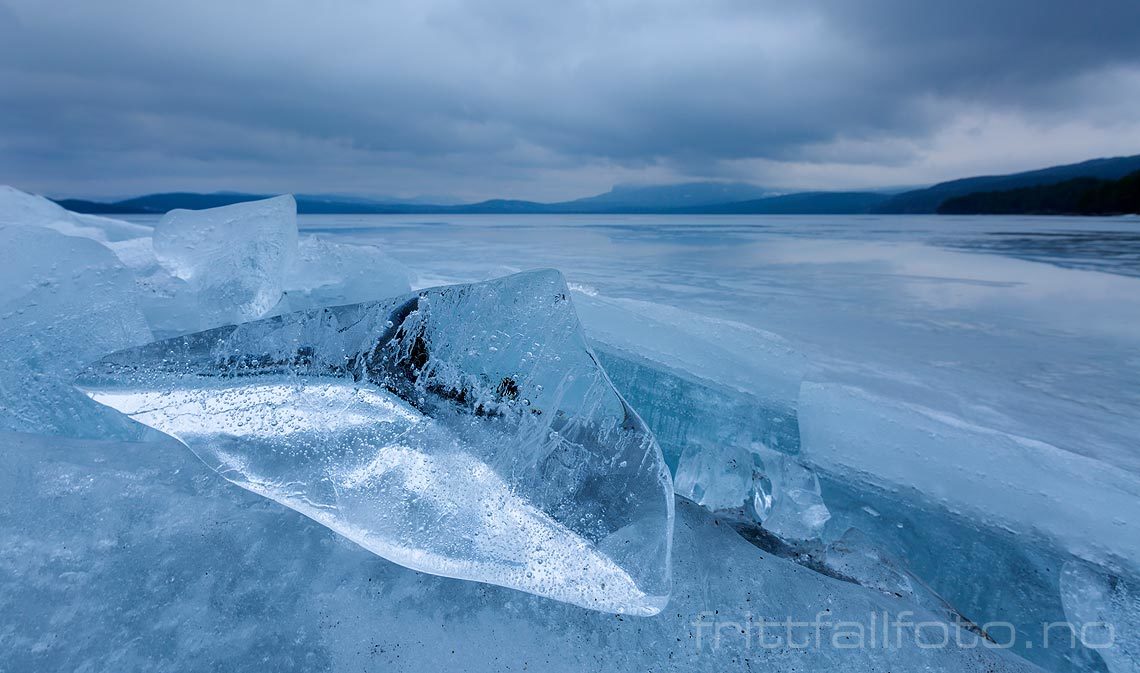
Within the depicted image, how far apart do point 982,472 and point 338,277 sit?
263cm

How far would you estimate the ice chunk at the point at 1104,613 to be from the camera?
1.25 m

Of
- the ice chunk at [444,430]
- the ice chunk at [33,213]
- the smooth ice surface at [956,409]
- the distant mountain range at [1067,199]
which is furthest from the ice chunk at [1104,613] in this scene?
the distant mountain range at [1067,199]

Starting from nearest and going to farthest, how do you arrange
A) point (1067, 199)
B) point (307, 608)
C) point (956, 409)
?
point (307, 608), point (956, 409), point (1067, 199)

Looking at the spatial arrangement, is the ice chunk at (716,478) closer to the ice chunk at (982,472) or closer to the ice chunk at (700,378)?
the ice chunk at (700,378)

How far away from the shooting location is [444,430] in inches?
56.9

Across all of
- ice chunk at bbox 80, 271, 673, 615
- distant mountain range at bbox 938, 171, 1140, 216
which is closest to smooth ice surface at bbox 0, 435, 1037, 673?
ice chunk at bbox 80, 271, 673, 615

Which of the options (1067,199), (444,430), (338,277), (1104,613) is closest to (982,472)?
(1104,613)

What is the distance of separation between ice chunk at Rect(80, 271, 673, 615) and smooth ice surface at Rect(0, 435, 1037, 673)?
96mm

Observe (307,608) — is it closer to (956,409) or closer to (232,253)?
(232,253)

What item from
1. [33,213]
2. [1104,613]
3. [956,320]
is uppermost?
[33,213]

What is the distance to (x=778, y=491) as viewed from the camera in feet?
5.46

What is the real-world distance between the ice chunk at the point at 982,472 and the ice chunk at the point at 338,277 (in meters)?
1.89

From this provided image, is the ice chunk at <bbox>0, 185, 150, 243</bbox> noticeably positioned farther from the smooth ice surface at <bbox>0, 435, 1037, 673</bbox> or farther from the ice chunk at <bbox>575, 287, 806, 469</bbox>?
the ice chunk at <bbox>575, 287, 806, 469</bbox>

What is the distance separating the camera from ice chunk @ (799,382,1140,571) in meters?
1.44
